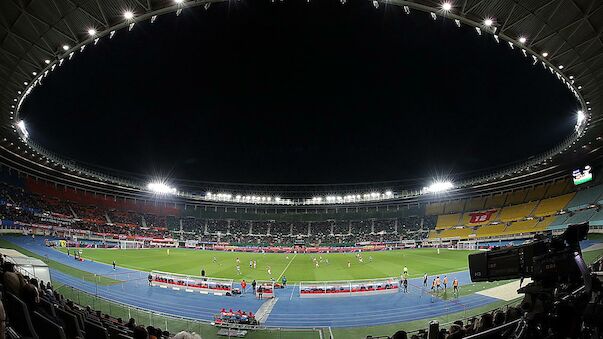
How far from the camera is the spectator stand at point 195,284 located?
25.2 m

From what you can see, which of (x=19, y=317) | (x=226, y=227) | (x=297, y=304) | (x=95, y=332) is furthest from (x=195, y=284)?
(x=226, y=227)

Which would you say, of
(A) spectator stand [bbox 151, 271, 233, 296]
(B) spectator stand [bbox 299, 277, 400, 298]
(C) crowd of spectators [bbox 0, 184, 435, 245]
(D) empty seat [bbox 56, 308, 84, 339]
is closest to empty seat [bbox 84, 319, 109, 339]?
(D) empty seat [bbox 56, 308, 84, 339]

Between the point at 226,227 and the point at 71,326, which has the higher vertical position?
the point at 226,227

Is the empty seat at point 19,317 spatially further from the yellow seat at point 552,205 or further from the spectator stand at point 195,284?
the yellow seat at point 552,205

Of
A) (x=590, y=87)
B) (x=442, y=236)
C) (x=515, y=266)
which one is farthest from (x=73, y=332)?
(x=442, y=236)

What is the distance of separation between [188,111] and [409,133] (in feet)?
132

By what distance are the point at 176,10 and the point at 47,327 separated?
16.1 metres

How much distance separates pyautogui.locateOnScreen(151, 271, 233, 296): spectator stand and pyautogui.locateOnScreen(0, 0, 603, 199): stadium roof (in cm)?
1754

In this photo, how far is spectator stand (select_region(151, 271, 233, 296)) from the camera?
25.2 metres

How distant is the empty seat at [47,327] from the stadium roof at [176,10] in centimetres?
1534

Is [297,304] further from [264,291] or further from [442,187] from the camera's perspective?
[442,187]

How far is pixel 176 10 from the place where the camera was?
16.5 m

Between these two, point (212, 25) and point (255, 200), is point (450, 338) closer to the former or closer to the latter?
point (212, 25)

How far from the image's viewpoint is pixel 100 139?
5875 centimetres
